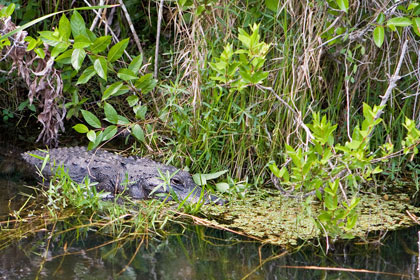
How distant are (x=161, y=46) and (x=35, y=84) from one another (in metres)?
1.60

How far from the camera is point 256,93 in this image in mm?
4125

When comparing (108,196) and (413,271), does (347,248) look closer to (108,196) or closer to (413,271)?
(413,271)

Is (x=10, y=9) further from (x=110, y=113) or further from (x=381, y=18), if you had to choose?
(x=381, y=18)

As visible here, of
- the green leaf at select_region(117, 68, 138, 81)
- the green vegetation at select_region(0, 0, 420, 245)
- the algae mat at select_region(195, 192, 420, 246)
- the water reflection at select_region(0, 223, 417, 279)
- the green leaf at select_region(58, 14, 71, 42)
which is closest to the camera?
the water reflection at select_region(0, 223, 417, 279)

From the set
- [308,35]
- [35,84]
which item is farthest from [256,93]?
[35,84]

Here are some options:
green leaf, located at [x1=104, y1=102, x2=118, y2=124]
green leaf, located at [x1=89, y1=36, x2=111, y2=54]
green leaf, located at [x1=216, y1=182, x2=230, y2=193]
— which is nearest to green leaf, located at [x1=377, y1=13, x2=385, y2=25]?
green leaf, located at [x1=216, y1=182, x2=230, y2=193]

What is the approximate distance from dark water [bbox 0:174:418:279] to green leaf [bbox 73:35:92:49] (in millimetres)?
1101

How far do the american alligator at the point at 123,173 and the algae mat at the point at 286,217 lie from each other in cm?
20

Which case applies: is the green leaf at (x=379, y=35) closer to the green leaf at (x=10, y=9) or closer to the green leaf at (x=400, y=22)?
the green leaf at (x=400, y=22)

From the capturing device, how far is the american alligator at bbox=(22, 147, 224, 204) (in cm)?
402

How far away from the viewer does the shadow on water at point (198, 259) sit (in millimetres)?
2764

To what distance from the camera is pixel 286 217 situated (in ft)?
11.7

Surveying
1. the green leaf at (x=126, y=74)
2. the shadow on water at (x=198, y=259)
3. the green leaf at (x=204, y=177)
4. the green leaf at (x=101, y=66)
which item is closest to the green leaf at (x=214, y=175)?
the green leaf at (x=204, y=177)

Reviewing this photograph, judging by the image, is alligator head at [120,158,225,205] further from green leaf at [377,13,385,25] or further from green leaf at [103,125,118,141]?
green leaf at [377,13,385,25]
